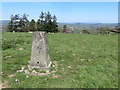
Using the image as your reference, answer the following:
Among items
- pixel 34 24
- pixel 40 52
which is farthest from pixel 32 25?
pixel 40 52

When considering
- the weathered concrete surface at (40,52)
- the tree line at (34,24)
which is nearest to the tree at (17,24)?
the tree line at (34,24)

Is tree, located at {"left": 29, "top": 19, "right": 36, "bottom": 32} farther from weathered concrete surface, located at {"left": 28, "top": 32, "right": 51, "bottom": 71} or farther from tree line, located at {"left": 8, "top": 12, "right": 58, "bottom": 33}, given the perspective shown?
weathered concrete surface, located at {"left": 28, "top": 32, "right": 51, "bottom": 71}

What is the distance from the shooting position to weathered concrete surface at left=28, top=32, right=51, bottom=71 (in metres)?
6.82

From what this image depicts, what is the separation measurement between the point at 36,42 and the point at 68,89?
9.16ft

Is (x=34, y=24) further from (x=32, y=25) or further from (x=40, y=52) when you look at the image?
(x=40, y=52)

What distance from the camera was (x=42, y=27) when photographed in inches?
1704

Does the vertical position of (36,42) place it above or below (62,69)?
above

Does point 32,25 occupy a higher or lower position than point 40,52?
higher

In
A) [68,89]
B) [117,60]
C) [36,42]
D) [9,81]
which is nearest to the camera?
[68,89]

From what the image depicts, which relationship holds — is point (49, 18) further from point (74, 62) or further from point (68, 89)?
point (68, 89)

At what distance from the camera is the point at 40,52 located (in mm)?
6875

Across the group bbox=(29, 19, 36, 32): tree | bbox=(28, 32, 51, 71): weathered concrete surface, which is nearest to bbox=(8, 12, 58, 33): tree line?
bbox=(29, 19, 36, 32): tree

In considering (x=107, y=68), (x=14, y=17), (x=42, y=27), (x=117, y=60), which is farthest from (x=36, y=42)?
(x=14, y=17)

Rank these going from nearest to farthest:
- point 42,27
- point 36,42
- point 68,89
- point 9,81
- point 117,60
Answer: point 68,89 → point 9,81 → point 36,42 → point 117,60 → point 42,27
